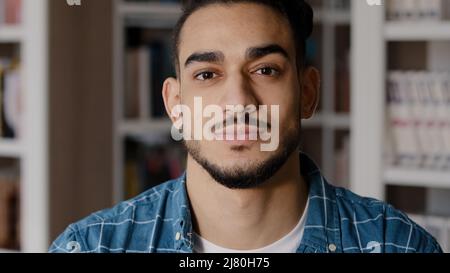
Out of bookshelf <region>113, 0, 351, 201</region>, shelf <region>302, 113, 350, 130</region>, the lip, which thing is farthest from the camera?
shelf <region>302, 113, 350, 130</region>

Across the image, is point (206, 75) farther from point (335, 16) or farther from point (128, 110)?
point (335, 16)

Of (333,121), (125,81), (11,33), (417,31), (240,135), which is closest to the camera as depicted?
(240,135)

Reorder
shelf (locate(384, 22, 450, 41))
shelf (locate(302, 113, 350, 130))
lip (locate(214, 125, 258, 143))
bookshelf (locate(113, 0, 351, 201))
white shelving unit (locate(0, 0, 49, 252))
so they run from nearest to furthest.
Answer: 1. lip (locate(214, 125, 258, 143))
2. shelf (locate(384, 22, 450, 41))
3. bookshelf (locate(113, 0, 351, 201))
4. white shelving unit (locate(0, 0, 49, 252))
5. shelf (locate(302, 113, 350, 130))

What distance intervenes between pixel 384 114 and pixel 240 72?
29.3 inches

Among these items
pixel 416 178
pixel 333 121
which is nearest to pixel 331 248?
pixel 416 178

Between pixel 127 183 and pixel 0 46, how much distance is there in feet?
2.12

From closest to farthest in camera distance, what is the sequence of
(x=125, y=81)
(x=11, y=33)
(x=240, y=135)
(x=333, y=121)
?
(x=240, y=135) < (x=125, y=81) < (x=11, y=33) < (x=333, y=121)

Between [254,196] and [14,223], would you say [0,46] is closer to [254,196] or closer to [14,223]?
[14,223]

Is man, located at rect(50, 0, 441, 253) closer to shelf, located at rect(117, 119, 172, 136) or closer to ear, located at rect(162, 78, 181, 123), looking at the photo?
ear, located at rect(162, 78, 181, 123)

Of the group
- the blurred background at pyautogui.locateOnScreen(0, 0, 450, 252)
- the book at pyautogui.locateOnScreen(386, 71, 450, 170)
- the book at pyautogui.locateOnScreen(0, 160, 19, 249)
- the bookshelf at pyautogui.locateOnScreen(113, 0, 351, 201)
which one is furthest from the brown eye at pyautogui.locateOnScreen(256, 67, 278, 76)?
the book at pyautogui.locateOnScreen(0, 160, 19, 249)

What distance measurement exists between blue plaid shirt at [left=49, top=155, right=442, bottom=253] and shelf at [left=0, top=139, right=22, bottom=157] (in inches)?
32.9

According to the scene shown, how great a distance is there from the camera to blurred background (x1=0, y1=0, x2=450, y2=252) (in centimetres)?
141

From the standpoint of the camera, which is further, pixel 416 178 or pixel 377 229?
pixel 416 178

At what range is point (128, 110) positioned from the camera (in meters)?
1.54
